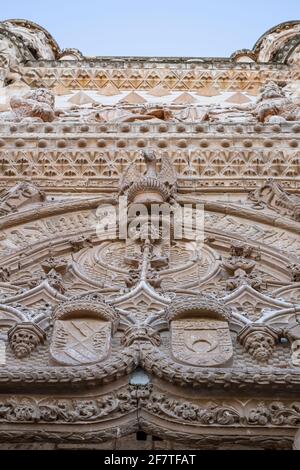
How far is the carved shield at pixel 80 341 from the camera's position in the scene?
5680 millimetres

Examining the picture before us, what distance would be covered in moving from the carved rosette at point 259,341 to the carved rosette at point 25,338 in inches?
65.3

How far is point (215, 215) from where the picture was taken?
9.77m

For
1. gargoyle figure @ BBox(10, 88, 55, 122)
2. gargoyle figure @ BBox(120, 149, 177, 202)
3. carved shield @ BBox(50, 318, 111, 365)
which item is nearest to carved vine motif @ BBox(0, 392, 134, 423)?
carved shield @ BBox(50, 318, 111, 365)

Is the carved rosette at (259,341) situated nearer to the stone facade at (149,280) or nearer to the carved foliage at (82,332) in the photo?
the stone facade at (149,280)

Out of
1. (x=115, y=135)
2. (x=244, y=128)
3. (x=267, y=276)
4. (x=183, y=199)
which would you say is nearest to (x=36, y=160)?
(x=115, y=135)

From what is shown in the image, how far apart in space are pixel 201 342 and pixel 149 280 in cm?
185

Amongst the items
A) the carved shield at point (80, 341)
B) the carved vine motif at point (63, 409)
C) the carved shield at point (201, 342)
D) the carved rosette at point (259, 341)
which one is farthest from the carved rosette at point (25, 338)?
the carved rosette at point (259, 341)

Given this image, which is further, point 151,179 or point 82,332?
point 151,179

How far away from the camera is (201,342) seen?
585 cm

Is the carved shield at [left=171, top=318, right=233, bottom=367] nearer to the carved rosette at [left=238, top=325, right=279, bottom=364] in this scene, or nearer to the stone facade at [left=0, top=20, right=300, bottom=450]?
the stone facade at [left=0, top=20, right=300, bottom=450]

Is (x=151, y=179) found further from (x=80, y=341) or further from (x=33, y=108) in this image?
(x=33, y=108)

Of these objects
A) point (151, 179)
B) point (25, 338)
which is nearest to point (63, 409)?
point (25, 338)

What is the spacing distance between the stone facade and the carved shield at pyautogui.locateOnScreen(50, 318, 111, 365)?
0.05 ft
